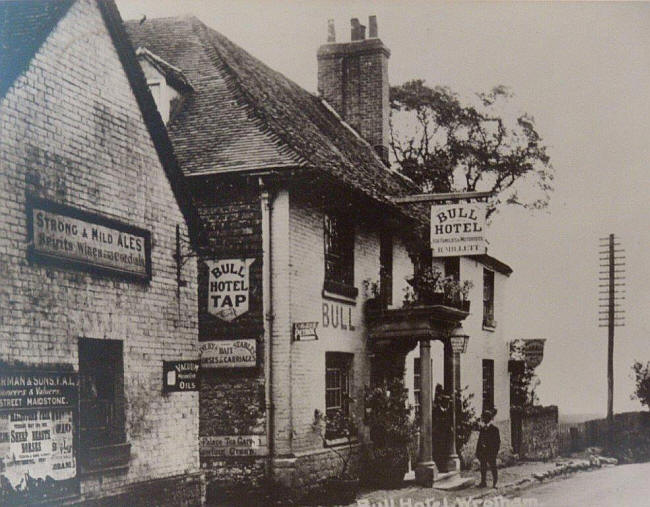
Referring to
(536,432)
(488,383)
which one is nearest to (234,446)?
(488,383)

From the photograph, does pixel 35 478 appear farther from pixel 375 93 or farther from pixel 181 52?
pixel 375 93

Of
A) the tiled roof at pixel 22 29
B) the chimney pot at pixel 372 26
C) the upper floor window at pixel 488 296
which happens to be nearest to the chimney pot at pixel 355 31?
the chimney pot at pixel 372 26

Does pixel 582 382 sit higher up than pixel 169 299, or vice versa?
pixel 169 299

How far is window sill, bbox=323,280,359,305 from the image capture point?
1485 cm

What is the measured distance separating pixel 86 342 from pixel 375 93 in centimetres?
1195

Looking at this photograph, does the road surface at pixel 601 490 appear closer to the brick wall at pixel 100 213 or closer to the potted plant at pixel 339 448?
the potted plant at pixel 339 448

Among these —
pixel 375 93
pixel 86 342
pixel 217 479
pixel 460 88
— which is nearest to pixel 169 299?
pixel 86 342

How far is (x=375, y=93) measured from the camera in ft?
65.1

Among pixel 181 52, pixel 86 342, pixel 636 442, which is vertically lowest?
pixel 636 442

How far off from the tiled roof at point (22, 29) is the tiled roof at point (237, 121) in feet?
16.0

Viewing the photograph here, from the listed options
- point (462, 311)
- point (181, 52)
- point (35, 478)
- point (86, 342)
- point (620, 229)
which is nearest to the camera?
point (35, 478)

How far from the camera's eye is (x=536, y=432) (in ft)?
77.3

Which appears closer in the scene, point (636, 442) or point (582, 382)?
point (582, 382)

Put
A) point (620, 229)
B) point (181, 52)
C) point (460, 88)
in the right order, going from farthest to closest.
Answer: point (181, 52) < point (460, 88) < point (620, 229)
